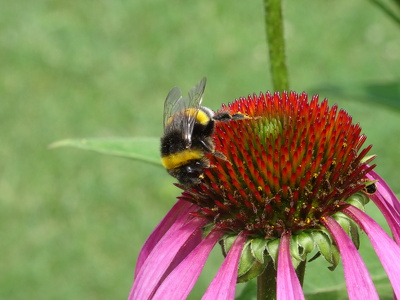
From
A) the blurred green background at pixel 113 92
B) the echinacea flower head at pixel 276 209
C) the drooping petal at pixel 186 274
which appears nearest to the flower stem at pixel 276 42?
the echinacea flower head at pixel 276 209

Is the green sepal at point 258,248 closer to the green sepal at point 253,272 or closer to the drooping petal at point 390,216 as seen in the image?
the green sepal at point 253,272

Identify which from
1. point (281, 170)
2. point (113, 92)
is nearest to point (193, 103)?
point (281, 170)

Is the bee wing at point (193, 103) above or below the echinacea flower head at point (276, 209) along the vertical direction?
above

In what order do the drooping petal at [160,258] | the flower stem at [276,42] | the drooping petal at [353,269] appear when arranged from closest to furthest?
the drooping petal at [353,269] → the drooping petal at [160,258] → the flower stem at [276,42]

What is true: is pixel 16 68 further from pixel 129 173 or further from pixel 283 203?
pixel 283 203

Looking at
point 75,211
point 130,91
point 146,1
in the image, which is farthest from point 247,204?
point 146,1

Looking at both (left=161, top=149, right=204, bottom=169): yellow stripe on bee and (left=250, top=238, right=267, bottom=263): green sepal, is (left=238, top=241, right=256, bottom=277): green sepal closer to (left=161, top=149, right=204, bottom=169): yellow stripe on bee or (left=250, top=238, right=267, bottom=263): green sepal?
(left=250, top=238, right=267, bottom=263): green sepal

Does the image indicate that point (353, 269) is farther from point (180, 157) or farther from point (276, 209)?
point (180, 157)
